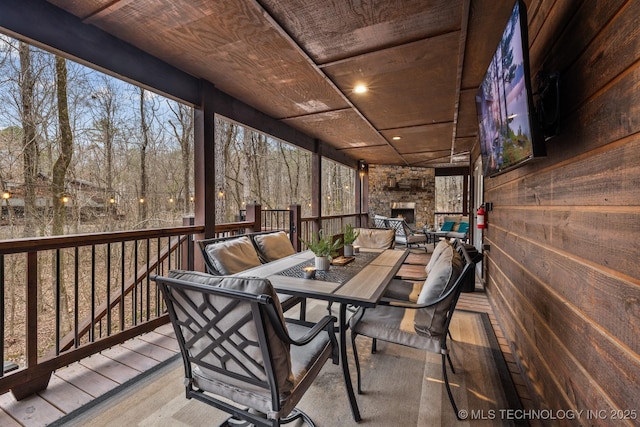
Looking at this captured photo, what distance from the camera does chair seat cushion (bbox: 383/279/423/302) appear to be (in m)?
2.36

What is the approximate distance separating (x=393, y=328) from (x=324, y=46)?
7.64ft

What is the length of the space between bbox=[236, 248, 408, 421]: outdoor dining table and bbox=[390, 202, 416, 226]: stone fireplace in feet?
23.2

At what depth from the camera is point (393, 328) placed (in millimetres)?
1774

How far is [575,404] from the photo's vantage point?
119cm

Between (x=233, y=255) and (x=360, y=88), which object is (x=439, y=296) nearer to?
(x=233, y=255)

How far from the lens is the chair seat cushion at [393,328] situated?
168cm

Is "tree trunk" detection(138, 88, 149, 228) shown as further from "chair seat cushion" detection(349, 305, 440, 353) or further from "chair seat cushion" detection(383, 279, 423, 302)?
"chair seat cushion" detection(349, 305, 440, 353)

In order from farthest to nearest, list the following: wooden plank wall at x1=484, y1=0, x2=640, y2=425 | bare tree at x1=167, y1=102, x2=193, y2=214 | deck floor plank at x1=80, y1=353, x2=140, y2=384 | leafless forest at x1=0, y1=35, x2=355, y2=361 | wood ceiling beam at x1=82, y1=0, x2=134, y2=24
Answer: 1. bare tree at x1=167, y1=102, x2=193, y2=214
2. leafless forest at x1=0, y1=35, x2=355, y2=361
3. deck floor plank at x1=80, y1=353, x2=140, y2=384
4. wood ceiling beam at x1=82, y1=0, x2=134, y2=24
5. wooden plank wall at x1=484, y1=0, x2=640, y2=425

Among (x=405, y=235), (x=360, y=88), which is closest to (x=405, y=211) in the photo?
(x=405, y=235)

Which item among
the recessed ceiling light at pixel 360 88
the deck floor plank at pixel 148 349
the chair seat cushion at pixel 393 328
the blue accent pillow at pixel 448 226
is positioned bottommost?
the deck floor plank at pixel 148 349

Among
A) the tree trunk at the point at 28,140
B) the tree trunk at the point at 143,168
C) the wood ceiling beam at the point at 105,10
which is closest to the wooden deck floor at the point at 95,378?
the wood ceiling beam at the point at 105,10

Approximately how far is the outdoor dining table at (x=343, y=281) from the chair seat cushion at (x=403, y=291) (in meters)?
0.25

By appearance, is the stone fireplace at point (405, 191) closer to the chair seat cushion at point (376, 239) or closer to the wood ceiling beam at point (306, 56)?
the wood ceiling beam at point (306, 56)

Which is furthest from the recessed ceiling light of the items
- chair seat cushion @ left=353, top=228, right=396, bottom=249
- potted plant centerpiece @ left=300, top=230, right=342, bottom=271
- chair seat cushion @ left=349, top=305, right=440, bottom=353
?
chair seat cushion @ left=349, top=305, right=440, bottom=353
